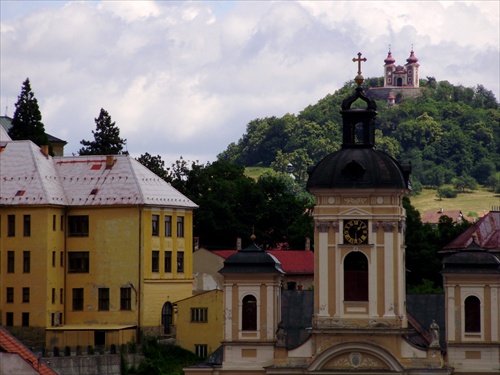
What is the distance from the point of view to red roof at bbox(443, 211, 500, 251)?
127312 mm

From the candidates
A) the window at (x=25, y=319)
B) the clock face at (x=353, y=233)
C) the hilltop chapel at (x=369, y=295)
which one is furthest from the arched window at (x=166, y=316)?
the clock face at (x=353, y=233)

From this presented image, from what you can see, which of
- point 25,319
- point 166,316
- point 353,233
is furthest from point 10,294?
point 353,233

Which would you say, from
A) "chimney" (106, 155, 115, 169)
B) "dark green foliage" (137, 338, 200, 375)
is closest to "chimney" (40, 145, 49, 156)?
"chimney" (106, 155, 115, 169)

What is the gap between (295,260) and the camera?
132 metres

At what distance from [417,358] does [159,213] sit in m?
33.2

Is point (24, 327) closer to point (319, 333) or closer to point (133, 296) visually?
point (133, 296)

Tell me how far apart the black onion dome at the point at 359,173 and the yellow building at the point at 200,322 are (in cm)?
2697

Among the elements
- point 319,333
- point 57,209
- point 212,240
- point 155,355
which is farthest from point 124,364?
point 212,240

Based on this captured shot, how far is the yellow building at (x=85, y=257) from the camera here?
10669cm

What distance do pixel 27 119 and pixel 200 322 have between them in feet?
85.2

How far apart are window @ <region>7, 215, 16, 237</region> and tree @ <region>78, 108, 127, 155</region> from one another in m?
30.4

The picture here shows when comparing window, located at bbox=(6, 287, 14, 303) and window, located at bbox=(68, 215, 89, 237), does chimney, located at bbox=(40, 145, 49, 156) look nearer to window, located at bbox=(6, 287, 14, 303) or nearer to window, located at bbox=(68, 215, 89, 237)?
window, located at bbox=(68, 215, 89, 237)

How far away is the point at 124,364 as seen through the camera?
100 meters

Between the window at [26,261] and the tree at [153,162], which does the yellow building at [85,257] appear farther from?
the tree at [153,162]
